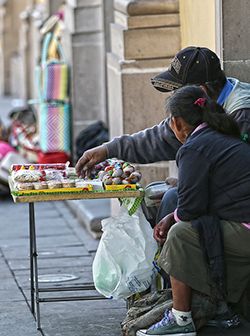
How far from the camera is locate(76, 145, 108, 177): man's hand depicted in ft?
20.8

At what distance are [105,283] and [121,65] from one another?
257 centimetres

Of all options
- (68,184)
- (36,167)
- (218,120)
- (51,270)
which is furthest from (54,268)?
(218,120)

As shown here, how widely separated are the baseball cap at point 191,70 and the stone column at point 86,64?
555 cm

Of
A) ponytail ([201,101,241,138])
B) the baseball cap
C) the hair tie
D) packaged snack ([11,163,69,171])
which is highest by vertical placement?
the baseball cap

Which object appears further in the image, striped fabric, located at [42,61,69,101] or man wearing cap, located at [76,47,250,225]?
striped fabric, located at [42,61,69,101]

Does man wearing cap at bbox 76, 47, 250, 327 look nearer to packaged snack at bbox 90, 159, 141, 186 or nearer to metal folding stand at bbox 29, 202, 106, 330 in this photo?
packaged snack at bbox 90, 159, 141, 186

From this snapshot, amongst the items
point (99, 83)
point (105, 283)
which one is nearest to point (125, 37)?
point (105, 283)

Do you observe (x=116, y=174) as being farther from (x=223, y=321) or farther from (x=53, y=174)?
(x=223, y=321)

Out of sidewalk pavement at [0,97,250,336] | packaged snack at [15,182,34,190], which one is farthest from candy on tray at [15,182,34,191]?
sidewalk pavement at [0,97,250,336]

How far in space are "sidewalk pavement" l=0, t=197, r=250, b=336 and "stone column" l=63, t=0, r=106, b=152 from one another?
1.08 metres

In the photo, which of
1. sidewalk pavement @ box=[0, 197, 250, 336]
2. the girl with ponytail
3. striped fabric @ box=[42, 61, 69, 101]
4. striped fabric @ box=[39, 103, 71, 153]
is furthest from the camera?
striped fabric @ box=[42, 61, 69, 101]

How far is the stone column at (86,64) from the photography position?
460 inches

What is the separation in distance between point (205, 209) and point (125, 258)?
0.72 meters

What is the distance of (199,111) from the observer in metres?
5.75
